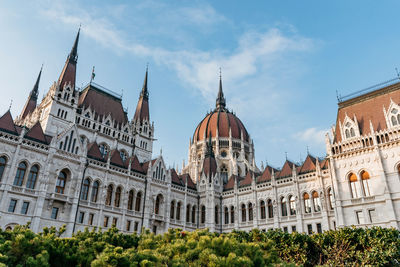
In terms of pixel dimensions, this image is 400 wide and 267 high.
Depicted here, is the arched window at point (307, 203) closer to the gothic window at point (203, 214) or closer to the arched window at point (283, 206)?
the arched window at point (283, 206)

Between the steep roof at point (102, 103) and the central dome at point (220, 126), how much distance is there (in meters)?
21.6

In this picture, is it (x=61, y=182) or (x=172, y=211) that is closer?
(x=61, y=182)

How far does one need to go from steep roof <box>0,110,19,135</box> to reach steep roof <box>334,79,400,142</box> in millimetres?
34622

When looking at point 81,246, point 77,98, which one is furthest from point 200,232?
point 77,98

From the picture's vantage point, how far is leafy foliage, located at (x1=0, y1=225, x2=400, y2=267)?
11461mm

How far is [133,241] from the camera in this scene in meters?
20.0

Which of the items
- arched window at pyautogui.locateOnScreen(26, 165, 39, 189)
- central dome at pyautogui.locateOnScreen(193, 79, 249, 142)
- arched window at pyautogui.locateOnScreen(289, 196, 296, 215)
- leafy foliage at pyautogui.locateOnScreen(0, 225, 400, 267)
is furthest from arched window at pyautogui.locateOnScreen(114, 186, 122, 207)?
central dome at pyautogui.locateOnScreen(193, 79, 249, 142)

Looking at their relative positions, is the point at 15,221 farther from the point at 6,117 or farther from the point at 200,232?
the point at 200,232

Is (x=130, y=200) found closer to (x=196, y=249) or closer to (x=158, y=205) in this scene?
(x=158, y=205)

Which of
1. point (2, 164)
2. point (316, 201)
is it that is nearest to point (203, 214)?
point (316, 201)

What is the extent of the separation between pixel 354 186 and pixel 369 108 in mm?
9588

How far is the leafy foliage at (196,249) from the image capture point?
11.5m

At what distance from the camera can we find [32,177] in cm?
3098

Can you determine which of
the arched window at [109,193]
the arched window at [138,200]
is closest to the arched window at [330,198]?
the arched window at [138,200]
